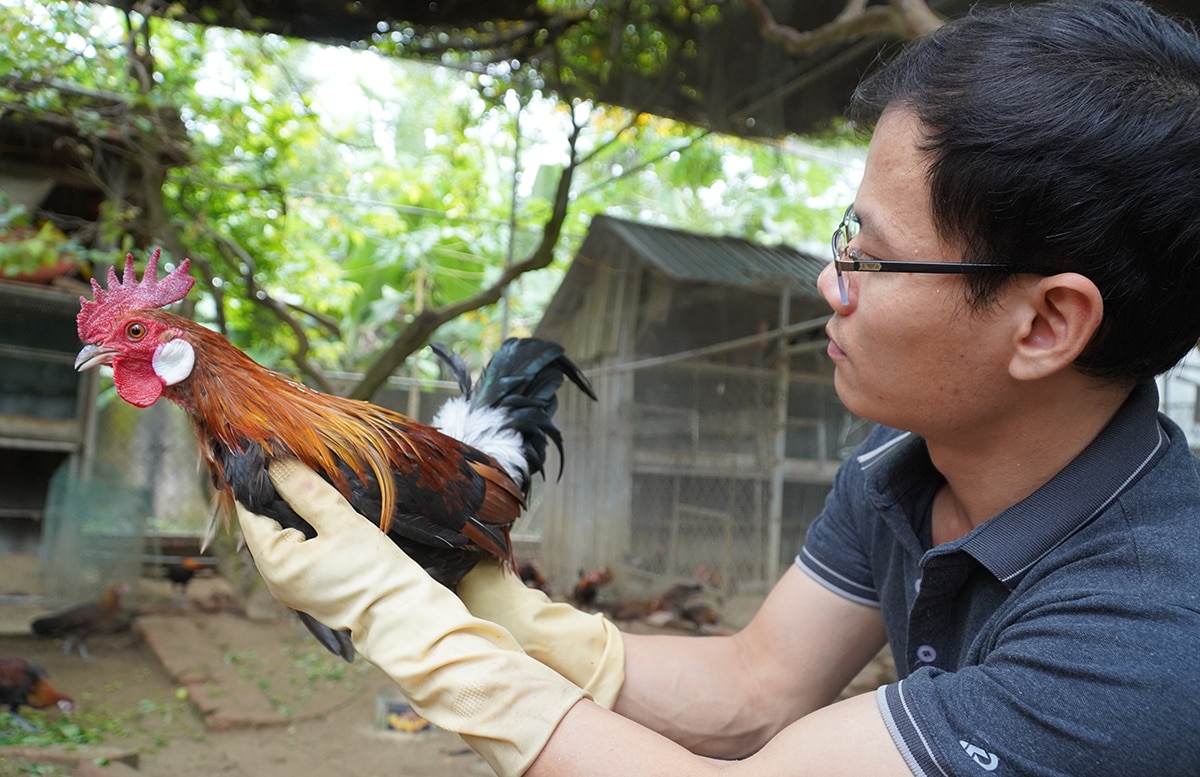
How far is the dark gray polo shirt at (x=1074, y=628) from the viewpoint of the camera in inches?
41.2

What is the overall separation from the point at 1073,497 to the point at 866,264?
480mm

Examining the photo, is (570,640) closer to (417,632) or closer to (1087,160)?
(417,632)

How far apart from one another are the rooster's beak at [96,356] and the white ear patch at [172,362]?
3.6 inches

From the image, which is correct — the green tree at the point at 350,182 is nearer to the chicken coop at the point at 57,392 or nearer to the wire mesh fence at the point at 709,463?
the chicken coop at the point at 57,392

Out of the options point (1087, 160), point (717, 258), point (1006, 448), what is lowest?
point (1006, 448)

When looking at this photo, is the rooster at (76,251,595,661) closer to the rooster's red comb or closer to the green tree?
the rooster's red comb

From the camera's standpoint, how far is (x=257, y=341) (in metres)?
9.33

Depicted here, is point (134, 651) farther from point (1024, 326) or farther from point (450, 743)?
point (1024, 326)

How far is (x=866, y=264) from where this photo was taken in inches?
54.9

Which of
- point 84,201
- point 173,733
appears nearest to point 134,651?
point 173,733

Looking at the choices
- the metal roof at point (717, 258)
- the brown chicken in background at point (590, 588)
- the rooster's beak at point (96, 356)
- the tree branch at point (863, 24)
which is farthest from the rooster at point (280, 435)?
the metal roof at point (717, 258)

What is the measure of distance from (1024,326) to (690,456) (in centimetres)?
650

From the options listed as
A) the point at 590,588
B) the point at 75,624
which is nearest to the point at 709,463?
the point at 590,588

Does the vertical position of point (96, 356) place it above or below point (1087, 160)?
below
